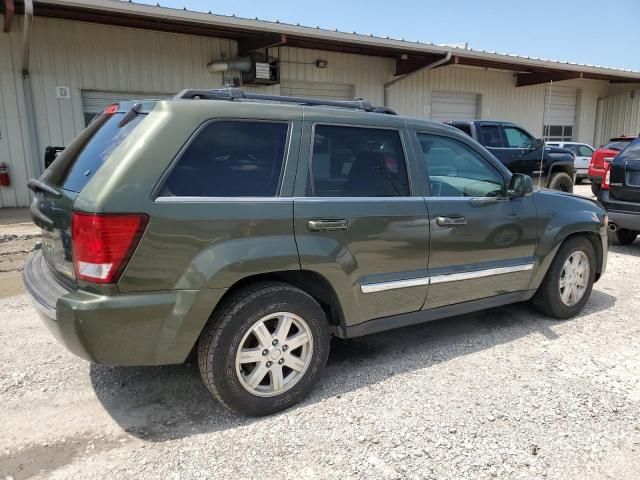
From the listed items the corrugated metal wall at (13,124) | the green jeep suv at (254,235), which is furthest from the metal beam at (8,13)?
the green jeep suv at (254,235)

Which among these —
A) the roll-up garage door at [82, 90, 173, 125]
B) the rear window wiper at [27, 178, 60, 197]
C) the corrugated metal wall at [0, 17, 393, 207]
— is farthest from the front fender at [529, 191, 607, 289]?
the corrugated metal wall at [0, 17, 393, 207]

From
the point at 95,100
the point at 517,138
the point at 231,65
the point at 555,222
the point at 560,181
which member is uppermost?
the point at 231,65

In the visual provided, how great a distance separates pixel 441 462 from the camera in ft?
8.36

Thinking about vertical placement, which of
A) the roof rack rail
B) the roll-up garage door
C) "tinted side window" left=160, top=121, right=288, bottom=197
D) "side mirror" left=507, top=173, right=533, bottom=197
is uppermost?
the roll-up garage door

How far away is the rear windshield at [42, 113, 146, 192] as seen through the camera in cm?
271

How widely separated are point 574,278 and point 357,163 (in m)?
2.61

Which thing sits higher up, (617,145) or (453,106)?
(453,106)

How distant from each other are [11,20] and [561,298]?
9.90m

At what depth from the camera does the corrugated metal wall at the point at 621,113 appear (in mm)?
21266

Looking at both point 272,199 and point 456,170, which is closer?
point 272,199

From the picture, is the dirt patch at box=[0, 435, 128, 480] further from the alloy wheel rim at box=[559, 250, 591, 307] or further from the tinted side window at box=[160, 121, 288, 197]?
the alloy wheel rim at box=[559, 250, 591, 307]

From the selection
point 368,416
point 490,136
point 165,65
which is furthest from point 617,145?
point 368,416

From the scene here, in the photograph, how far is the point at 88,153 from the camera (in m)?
2.88

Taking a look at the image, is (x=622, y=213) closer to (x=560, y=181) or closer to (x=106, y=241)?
(x=560, y=181)
